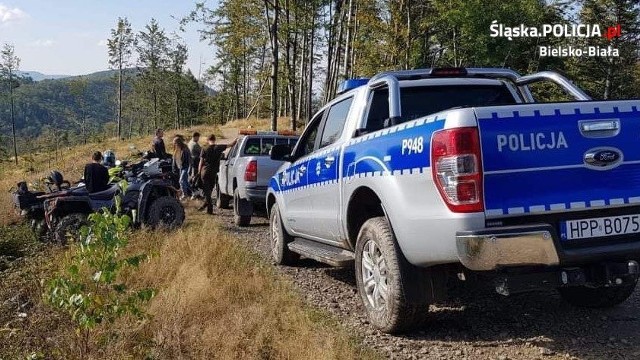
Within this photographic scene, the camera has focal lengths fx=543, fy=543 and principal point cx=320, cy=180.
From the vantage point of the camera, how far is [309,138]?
20.3 ft

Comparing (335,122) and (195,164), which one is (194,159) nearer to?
(195,164)

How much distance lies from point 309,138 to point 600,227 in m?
3.51

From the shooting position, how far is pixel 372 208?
4582 mm

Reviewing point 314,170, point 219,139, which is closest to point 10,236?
point 314,170

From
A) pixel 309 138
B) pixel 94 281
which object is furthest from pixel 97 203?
pixel 94 281

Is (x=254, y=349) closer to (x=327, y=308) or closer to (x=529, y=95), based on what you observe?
(x=327, y=308)

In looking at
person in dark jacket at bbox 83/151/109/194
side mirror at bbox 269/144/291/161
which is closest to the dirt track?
side mirror at bbox 269/144/291/161

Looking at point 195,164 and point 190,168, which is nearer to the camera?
point 190,168

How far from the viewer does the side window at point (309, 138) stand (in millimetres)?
5977

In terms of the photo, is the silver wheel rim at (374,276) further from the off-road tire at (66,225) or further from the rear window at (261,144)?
the rear window at (261,144)

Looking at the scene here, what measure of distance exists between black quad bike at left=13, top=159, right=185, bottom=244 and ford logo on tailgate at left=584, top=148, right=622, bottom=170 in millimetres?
6120

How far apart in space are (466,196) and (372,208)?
151cm

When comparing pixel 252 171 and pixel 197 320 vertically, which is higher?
pixel 252 171

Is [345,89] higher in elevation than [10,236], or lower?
higher
